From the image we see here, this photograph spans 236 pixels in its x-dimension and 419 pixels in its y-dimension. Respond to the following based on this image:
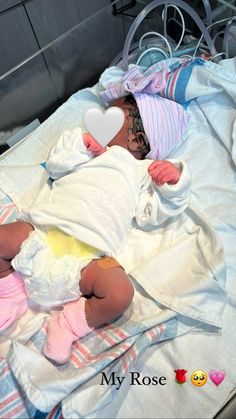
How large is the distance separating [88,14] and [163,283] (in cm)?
110

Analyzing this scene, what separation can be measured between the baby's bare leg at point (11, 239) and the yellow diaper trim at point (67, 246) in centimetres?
7

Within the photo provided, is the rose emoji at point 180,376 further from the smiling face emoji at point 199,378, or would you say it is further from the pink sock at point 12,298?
the pink sock at point 12,298

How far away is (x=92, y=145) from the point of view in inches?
38.6

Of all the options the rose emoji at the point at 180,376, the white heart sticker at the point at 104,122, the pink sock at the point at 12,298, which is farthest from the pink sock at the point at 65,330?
the white heart sticker at the point at 104,122


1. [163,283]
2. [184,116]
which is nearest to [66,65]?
[184,116]

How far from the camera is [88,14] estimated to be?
1.33 m

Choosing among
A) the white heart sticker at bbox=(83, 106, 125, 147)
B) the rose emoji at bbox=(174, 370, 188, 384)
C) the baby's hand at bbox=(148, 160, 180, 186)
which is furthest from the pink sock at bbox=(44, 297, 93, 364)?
the white heart sticker at bbox=(83, 106, 125, 147)

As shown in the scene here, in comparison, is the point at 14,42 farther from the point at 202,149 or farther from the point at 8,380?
the point at 8,380

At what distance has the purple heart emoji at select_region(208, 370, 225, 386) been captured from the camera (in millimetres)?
764

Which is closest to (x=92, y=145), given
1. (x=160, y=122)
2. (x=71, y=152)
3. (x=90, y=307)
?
(x=71, y=152)

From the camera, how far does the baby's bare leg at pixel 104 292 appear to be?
2.45 feet

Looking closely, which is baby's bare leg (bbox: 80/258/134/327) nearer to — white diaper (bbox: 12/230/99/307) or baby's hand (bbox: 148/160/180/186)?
white diaper (bbox: 12/230/99/307)

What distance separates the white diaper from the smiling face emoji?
1.08 feet

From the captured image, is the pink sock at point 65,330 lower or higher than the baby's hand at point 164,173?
lower
